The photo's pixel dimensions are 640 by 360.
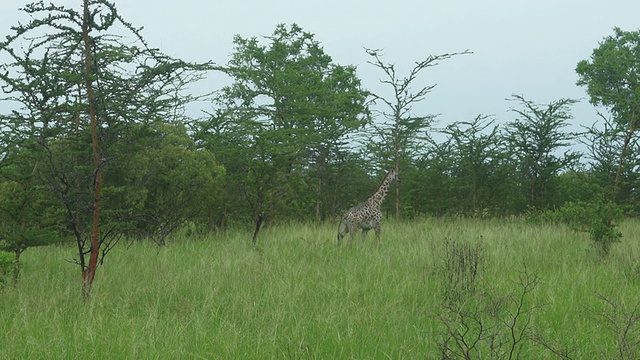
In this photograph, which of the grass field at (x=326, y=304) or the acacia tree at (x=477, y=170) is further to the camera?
the acacia tree at (x=477, y=170)

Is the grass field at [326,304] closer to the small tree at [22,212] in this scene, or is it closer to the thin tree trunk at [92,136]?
the thin tree trunk at [92,136]

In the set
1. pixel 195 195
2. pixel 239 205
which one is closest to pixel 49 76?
pixel 195 195

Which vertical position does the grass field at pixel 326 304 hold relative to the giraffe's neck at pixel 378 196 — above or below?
below

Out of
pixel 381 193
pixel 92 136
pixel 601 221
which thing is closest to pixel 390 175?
pixel 381 193

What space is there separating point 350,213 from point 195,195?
409 cm

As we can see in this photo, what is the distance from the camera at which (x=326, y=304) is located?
6.56 m

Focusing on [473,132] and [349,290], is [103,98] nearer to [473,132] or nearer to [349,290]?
[349,290]

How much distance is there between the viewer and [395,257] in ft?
31.3

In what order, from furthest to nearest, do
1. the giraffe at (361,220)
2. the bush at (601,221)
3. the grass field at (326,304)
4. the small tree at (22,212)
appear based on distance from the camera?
the giraffe at (361,220) < the bush at (601,221) < the small tree at (22,212) < the grass field at (326,304)

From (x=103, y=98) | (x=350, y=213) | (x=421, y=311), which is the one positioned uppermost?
(x=103, y=98)

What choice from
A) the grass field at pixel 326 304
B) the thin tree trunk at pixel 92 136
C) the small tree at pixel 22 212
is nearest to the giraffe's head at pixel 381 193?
the grass field at pixel 326 304

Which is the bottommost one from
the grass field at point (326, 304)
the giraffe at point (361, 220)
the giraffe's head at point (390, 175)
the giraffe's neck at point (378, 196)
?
the grass field at point (326, 304)

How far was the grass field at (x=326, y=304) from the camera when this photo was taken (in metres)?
5.00

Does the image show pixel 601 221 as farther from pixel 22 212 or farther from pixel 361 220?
pixel 22 212
